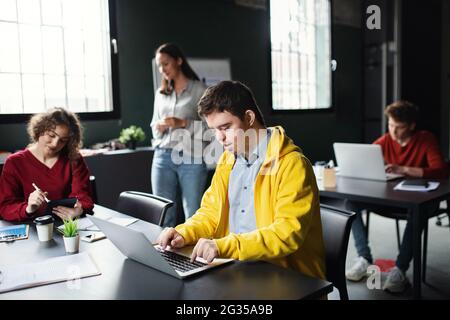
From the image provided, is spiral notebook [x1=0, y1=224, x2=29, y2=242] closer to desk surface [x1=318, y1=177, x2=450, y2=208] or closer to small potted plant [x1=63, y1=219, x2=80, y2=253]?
small potted plant [x1=63, y1=219, x2=80, y2=253]

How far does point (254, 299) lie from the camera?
43.0 inches

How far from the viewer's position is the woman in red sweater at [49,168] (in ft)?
6.88

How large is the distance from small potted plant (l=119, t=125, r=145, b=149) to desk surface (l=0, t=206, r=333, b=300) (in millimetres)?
2453

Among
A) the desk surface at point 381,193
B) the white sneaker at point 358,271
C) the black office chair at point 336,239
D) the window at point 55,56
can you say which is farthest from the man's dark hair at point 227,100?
the window at point 55,56

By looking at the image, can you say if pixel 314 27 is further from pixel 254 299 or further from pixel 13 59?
pixel 254 299

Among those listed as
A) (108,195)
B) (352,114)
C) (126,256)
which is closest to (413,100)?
(352,114)

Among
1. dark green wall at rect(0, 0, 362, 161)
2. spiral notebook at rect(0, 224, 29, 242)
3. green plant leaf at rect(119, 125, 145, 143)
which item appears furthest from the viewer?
dark green wall at rect(0, 0, 362, 161)

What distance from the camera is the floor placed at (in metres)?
2.77

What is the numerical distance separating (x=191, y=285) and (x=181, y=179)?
6.16 ft

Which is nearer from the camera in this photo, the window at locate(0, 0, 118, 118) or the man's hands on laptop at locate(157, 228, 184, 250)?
the man's hands on laptop at locate(157, 228, 184, 250)

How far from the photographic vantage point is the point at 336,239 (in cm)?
175

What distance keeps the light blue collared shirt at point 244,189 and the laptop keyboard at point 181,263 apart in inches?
11.9

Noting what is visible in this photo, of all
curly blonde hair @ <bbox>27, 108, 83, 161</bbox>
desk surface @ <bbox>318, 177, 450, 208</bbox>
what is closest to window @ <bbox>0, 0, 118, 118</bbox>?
curly blonde hair @ <bbox>27, 108, 83, 161</bbox>

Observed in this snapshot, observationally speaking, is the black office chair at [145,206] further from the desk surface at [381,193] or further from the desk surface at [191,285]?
the desk surface at [381,193]
